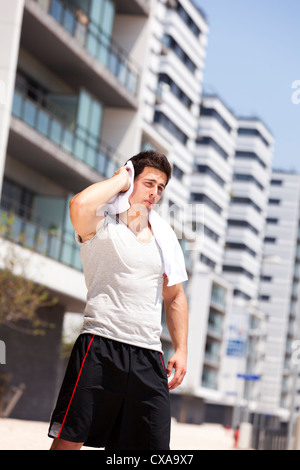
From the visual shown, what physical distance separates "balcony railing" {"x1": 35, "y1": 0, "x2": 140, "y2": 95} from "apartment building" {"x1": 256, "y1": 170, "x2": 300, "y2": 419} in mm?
85152

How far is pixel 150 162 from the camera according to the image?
13.3ft

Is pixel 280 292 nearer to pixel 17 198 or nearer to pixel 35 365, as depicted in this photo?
pixel 35 365

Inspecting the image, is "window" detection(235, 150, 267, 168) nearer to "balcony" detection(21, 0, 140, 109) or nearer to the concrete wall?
"balcony" detection(21, 0, 140, 109)

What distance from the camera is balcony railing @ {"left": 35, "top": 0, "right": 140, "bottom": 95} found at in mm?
27531

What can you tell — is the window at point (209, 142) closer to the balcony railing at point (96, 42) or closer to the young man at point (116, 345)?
the balcony railing at point (96, 42)

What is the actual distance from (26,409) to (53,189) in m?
7.47

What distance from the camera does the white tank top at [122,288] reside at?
3.83m

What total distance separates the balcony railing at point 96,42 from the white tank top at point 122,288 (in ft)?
78.0

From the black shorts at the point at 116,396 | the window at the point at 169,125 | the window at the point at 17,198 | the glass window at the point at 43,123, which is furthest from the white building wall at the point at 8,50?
the window at the point at 169,125

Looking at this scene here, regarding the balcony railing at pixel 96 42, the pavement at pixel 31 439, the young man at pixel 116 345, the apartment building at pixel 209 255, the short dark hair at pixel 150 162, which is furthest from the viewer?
the apartment building at pixel 209 255

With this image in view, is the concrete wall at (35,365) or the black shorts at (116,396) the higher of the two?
the black shorts at (116,396)

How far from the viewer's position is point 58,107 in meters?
30.0

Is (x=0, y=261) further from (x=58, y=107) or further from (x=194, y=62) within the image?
(x=194, y=62)

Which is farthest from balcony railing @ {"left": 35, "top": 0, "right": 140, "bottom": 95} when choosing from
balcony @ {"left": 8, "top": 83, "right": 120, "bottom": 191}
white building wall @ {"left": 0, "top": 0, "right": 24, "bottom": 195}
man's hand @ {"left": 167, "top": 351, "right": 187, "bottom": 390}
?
man's hand @ {"left": 167, "top": 351, "right": 187, "bottom": 390}
